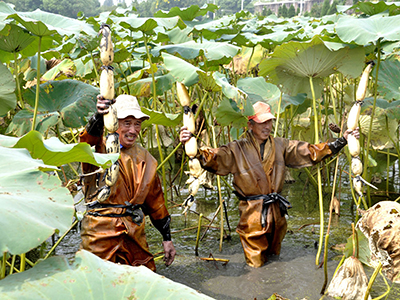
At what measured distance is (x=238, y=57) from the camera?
687 centimetres

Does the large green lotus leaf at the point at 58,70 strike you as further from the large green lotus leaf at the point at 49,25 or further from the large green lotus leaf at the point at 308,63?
the large green lotus leaf at the point at 308,63

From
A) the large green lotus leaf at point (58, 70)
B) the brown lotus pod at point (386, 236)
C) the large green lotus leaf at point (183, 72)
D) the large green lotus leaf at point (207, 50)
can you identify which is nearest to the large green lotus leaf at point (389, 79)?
the large green lotus leaf at point (207, 50)

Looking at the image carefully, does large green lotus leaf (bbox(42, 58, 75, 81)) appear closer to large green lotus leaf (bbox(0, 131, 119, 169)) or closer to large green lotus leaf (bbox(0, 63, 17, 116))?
large green lotus leaf (bbox(0, 63, 17, 116))

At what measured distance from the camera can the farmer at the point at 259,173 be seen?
3541 millimetres

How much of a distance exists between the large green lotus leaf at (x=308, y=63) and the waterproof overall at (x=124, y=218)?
1363mm

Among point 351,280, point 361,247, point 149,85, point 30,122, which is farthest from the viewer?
point 149,85

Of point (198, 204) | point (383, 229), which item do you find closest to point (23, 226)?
point (383, 229)

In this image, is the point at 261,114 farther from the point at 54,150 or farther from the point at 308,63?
the point at 54,150

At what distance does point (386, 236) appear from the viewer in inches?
81.4

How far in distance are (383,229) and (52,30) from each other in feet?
7.23

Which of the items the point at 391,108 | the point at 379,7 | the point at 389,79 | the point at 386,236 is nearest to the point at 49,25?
the point at 386,236

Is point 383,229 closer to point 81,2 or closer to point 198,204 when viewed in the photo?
point 198,204

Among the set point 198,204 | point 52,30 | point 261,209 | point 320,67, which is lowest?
point 198,204

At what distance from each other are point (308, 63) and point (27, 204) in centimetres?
278
